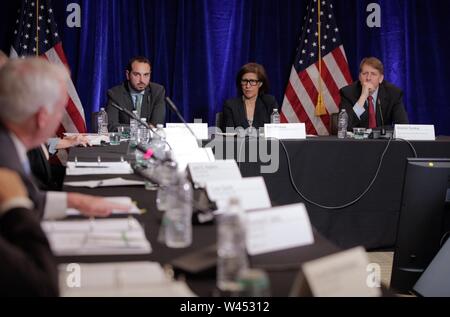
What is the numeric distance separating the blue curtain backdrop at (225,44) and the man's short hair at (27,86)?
4798mm

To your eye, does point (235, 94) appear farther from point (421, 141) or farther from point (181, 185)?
point (181, 185)

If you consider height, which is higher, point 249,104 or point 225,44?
point 225,44

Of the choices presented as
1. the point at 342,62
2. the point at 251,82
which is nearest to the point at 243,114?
the point at 251,82

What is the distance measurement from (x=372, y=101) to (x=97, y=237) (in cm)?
396

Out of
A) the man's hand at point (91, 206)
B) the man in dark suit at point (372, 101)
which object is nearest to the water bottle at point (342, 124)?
the man in dark suit at point (372, 101)

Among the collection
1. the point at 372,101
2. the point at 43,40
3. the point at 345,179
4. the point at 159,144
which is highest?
the point at 43,40

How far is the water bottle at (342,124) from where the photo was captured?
4660 millimetres

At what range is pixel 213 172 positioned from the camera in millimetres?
2432

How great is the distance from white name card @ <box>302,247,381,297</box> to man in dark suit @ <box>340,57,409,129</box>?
4.01 meters

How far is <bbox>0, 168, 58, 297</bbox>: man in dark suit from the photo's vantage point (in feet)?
3.94

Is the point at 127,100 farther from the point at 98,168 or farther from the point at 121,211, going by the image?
Result: the point at 121,211

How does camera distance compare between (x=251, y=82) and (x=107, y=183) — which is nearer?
(x=107, y=183)

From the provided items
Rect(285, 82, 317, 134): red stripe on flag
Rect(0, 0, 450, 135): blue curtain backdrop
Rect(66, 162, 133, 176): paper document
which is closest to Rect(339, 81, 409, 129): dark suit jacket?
Rect(285, 82, 317, 134): red stripe on flag
